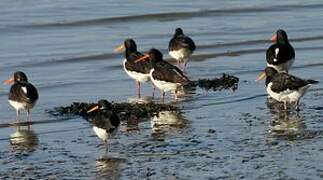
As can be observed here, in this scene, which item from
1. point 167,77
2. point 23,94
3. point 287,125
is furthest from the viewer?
point 167,77

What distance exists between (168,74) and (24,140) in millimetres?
3149

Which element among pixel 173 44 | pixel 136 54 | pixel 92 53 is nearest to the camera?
pixel 136 54

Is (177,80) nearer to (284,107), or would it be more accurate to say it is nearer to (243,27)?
(284,107)

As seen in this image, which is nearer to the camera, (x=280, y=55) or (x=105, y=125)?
(x=105, y=125)

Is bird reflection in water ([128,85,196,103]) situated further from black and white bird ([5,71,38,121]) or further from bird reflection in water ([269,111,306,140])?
bird reflection in water ([269,111,306,140])

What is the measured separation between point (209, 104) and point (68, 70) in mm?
4508

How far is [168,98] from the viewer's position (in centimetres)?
1549

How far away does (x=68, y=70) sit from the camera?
18.2m

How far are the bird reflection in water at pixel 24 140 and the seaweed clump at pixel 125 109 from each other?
0.79 metres

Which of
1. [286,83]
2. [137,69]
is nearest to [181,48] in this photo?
[137,69]

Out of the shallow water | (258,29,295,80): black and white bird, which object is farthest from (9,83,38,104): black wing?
(258,29,295,80): black and white bird

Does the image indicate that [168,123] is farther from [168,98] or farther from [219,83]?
[219,83]

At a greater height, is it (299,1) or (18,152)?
(299,1)

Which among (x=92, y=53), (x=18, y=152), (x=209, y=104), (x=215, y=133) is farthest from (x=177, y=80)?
(x=92, y=53)
